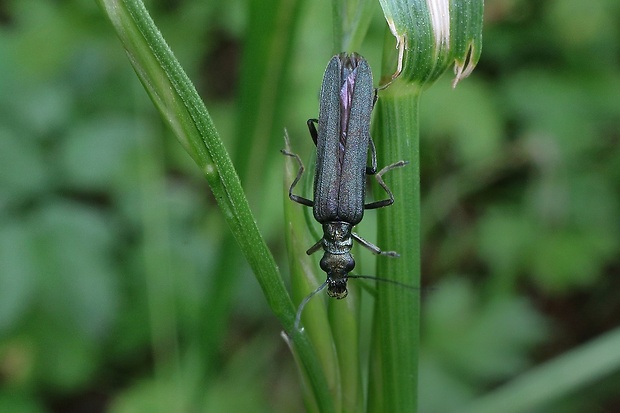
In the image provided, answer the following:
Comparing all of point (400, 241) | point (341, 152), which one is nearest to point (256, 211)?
point (341, 152)

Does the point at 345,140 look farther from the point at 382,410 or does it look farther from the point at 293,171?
the point at 382,410

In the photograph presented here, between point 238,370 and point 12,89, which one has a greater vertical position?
point 12,89

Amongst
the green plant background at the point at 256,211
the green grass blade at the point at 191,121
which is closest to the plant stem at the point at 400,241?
the green grass blade at the point at 191,121

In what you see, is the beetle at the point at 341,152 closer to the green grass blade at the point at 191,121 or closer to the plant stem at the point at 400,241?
Answer: the plant stem at the point at 400,241

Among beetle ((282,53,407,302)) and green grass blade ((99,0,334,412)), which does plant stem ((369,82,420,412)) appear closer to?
green grass blade ((99,0,334,412))

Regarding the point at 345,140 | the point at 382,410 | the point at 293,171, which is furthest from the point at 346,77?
the point at 382,410

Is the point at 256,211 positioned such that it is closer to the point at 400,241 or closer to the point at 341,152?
the point at 341,152
